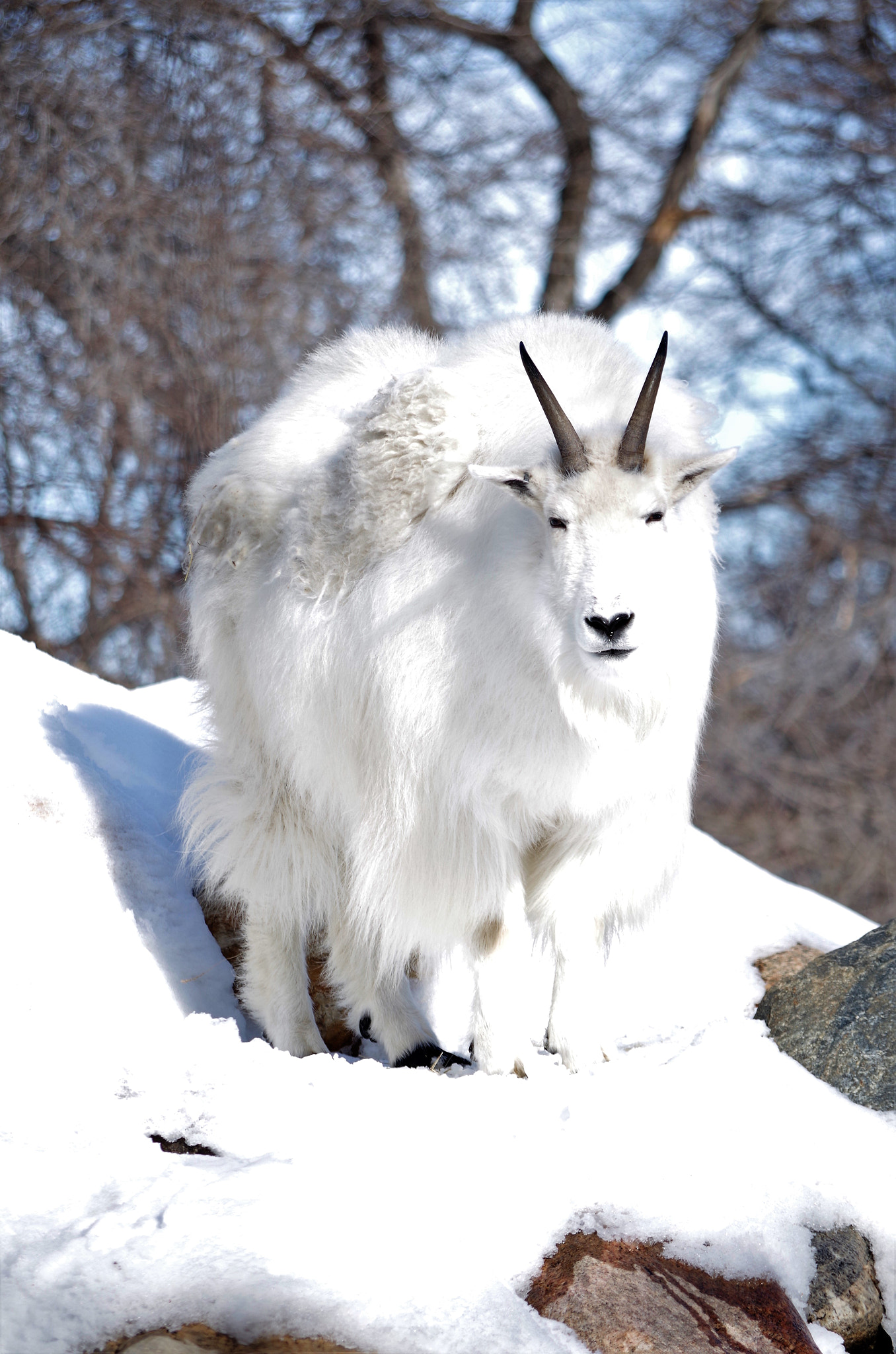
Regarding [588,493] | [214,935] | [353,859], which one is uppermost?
[588,493]

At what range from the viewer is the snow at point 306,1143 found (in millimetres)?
2150

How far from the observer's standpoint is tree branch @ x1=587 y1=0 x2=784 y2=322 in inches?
479

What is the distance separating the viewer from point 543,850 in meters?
3.49

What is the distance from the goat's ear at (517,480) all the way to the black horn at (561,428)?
0.08 m

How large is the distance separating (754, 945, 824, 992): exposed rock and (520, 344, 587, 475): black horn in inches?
90.7

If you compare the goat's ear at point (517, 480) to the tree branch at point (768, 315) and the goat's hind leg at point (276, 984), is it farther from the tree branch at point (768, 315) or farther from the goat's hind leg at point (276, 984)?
the tree branch at point (768, 315)

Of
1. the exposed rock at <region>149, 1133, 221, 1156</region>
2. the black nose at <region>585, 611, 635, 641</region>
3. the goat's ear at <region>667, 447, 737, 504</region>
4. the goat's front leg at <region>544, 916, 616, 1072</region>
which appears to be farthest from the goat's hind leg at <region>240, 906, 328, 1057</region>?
the goat's ear at <region>667, 447, 737, 504</region>

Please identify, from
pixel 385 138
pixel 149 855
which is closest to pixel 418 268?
pixel 385 138

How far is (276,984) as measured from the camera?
12.5ft

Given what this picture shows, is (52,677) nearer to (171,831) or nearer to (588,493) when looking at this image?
(171,831)

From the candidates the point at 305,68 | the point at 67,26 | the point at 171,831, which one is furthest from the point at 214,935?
the point at 305,68

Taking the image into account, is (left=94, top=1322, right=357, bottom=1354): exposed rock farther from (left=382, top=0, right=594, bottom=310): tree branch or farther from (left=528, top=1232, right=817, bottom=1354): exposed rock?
(left=382, top=0, right=594, bottom=310): tree branch

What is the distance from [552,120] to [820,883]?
8.28 m

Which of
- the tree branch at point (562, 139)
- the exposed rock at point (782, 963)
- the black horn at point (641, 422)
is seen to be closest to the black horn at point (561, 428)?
the black horn at point (641, 422)
